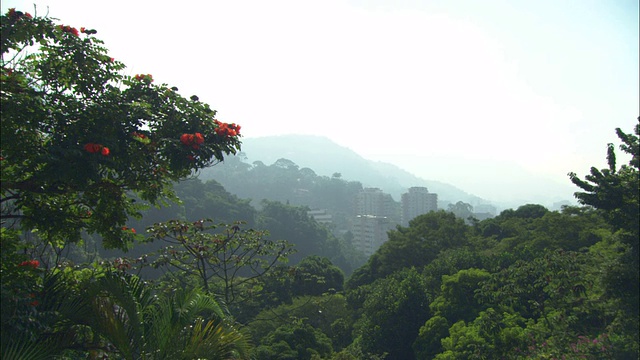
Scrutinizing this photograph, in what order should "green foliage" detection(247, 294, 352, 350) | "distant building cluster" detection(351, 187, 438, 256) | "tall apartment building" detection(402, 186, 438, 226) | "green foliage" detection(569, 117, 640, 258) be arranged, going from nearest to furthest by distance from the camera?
"green foliage" detection(569, 117, 640, 258) → "green foliage" detection(247, 294, 352, 350) → "tall apartment building" detection(402, 186, 438, 226) → "distant building cluster" detection(351, 187, 438, 256)

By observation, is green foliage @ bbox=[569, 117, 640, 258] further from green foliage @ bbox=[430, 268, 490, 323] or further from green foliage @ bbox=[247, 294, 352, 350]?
green foliage @ bbox=[247, 294, 352, 350]

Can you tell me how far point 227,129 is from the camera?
3.98 metres

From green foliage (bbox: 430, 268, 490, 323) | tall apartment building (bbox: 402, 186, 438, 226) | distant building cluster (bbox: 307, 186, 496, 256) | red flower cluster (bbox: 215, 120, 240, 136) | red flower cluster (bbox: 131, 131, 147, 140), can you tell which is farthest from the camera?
tall apartment building (bbox: 402, 186, 438, 226)

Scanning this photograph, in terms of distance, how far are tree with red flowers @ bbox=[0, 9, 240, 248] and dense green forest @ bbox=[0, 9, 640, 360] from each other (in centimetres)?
1

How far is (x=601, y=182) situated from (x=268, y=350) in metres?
6.76

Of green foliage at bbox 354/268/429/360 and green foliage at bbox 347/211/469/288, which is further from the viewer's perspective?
green foliage at bbox 347/211/469/288

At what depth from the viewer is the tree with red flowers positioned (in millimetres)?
3258

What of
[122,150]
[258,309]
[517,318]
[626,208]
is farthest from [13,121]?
[258,309]

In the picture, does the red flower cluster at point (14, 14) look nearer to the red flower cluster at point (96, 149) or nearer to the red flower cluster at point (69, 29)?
the red flower cluster at point (69, 29)

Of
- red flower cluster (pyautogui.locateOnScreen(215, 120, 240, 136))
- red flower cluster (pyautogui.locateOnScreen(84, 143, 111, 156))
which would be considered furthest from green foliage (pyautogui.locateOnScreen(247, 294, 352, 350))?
red flower cluster (pyautogui.locateOnScreen(84, 143, 111, 156))

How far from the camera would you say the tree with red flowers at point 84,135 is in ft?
10.7

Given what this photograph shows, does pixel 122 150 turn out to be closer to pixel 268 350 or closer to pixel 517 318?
pixel 268 350

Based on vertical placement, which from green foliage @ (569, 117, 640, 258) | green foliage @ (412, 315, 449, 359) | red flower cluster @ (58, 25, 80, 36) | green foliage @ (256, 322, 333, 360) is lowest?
green foliage @ (412, 315, 449, 359)

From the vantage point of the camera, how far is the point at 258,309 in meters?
17.7
